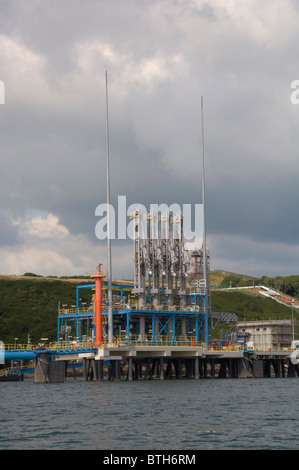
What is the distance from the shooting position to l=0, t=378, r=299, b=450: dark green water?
4184cm

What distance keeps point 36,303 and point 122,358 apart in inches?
3502

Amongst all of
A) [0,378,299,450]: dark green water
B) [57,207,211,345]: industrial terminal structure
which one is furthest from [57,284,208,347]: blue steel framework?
[0,378,299,450]: dark green water

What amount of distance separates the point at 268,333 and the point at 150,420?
9318 centimetres

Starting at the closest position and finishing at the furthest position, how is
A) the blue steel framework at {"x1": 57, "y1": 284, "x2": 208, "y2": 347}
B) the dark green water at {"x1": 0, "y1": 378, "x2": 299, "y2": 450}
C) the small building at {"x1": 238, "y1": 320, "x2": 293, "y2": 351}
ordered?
the dark green water at {"x1": 0, "y1": 378, "x2": 299, "y2": 450} → the blue steel framework at {"x1": 57, "y1": 284, "x2": 208, "y2": 347} → the small building at {"x1": 238, "y1": 320, "x2": 293, "y2": 351}

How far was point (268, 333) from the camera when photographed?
142 m

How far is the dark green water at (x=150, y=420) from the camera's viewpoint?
41.8 metres

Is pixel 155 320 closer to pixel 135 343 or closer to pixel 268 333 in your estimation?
pixel 135 343

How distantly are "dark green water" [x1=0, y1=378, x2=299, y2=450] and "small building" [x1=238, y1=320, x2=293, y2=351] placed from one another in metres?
59.5

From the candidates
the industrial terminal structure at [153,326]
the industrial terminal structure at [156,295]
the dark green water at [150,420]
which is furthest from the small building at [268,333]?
the dark green water at [150,420]

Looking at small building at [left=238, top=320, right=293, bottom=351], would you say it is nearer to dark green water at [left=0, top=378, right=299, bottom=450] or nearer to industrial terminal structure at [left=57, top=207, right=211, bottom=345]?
industrial terminal structure at [left=57, top=207, right=211, bottom=345]

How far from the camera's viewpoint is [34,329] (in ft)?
540

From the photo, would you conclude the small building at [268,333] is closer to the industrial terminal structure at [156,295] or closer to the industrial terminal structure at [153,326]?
the industrial terminal structure at [153,326]

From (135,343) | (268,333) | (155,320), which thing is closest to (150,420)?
(135,343)
